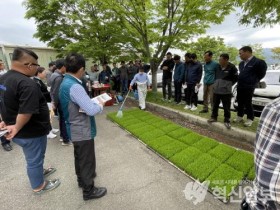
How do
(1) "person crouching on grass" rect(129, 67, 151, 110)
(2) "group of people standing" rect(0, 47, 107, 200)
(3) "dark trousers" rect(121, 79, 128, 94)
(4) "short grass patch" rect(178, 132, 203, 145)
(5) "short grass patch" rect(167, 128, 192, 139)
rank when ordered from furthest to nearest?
1. (3) "dark trousers" rect(121, 79, 128, 94)
2. (1) "person crouching on grass" rect(129, 67, 151, 110)
3. (5) "short grass patch" rect(167, 128, 192, 139)
4. (4) "short grass patch" rect(178, 132, 203, 145)
5. (2) "group of people standing" rect(0, 47, 107, 200)

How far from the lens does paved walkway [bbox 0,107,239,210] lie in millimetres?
2535

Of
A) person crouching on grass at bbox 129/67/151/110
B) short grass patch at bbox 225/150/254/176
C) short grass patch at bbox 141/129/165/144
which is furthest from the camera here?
person crouching on grass at bbox 129/67/151/110

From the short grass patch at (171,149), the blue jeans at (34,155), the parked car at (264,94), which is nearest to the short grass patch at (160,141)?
the short grass patch at (171,149)

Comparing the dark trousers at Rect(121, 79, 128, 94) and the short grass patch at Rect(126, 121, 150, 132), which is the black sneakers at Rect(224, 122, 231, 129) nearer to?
the short grass patch at Rect(126, 121, 150, 132)

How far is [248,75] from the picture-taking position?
426 cm

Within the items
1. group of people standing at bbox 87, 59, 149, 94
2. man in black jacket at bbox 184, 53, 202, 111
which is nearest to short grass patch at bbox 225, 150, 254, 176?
man in black jacket at bbox 184, 53, 202, 111

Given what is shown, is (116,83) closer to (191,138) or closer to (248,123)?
(191,138)

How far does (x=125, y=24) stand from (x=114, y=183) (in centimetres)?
701

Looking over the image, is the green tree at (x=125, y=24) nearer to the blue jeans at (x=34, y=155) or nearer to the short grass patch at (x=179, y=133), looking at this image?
the short grass patch at (x=179, y=133)

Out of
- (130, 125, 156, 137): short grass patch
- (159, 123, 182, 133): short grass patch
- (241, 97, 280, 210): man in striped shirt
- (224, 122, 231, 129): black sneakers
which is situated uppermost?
(241, 97, 280, 210): man in striped shirt

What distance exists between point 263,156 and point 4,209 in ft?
10.4

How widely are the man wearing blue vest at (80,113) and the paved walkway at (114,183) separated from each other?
38 centimetres

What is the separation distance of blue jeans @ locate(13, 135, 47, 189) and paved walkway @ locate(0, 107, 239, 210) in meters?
0.28

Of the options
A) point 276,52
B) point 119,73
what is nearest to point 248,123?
point 119,73
